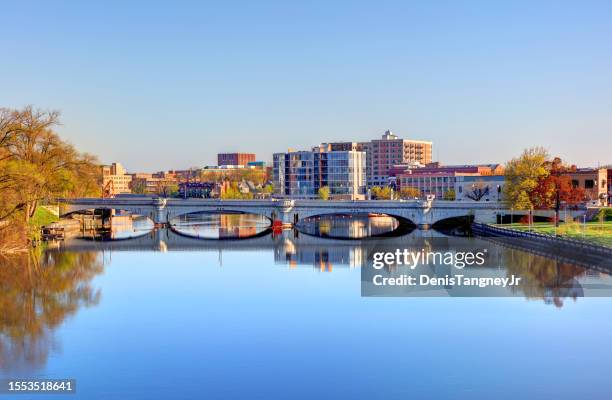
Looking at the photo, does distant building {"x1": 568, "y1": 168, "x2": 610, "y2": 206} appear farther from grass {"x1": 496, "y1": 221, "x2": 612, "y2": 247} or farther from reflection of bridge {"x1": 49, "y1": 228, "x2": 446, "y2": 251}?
reflection of bridge {"x1": 49, "y1": 228, "x2": 446, "y2": 251}

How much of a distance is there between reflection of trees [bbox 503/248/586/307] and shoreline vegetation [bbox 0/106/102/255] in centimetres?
3651

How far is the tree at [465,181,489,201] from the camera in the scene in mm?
123625

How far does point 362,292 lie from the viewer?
46.9 m

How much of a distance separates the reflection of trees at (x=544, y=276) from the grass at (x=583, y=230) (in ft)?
15.7

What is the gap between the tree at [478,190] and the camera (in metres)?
124

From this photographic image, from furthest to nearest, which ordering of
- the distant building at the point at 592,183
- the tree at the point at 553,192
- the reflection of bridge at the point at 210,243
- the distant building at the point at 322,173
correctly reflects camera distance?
the distant building at the point at 322,173 → the distant building at the point at 592,183 → the tree at the point at 553,192 → the reflection of bridge at the point at 210,243

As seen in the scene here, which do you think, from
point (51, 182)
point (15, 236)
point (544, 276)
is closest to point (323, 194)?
point (51, 182)

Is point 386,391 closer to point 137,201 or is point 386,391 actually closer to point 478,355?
point 478,355

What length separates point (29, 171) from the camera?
61938 millimetres

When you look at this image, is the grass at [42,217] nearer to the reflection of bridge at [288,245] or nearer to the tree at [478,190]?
the reflection of bridge at [288,245]

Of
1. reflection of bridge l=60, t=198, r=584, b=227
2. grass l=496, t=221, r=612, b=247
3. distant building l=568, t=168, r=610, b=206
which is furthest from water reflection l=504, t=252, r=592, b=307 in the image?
distant building l=568, t=168, r=610, b=206

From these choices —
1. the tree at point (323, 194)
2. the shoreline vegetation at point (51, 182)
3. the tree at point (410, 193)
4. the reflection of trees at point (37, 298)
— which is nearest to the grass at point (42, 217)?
the shoreline vegetation at point (51, 182)

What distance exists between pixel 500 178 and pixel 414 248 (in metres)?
53.3

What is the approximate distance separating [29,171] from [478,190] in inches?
3084
